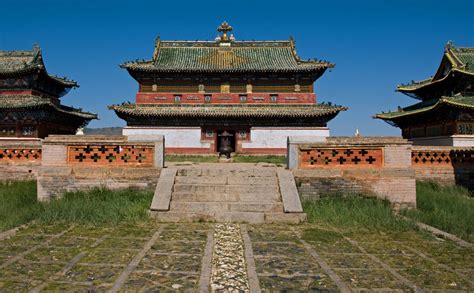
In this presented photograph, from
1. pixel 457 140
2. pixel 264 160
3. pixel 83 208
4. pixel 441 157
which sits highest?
pixel 457 140

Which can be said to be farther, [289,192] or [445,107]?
[445,107]

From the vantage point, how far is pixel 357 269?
427 centimetres

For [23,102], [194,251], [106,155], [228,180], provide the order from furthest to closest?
[23,102] < [106,155] < [228,180] < [194,251]

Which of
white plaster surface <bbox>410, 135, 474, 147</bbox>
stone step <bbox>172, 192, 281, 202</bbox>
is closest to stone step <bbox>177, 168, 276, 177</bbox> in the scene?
stone step <bbox>172, 192, 281, 202</bbox>

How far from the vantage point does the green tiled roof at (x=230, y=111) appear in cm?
2312

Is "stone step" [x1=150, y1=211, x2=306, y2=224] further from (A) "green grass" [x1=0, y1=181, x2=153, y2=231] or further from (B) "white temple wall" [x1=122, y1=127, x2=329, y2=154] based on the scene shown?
(B) "white temple wall" [x1=122, y1=127, x2=329, y2=154]

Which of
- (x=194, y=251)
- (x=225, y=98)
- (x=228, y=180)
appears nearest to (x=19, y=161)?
(x=228, y=180)

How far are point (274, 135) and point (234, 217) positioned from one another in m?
17.2

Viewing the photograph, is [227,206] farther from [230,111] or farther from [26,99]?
[26,99]

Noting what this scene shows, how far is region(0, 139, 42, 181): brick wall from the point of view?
1316 cm

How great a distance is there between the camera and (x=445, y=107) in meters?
16.2

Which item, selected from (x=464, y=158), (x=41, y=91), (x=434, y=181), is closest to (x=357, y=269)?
(x=434, y=181)

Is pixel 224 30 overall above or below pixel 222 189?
above

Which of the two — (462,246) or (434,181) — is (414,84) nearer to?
(434,181)
